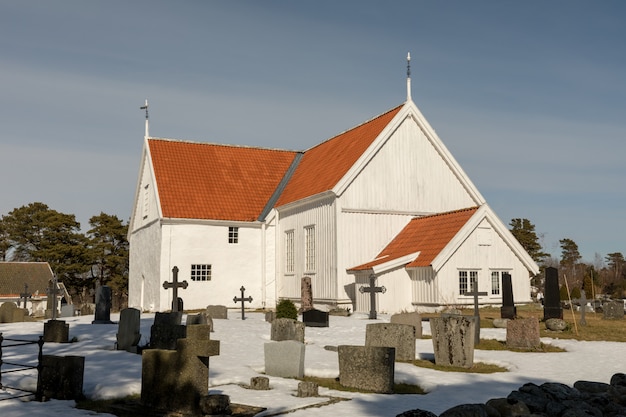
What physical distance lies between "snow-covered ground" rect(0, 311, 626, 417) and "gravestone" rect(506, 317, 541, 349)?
0.94 m

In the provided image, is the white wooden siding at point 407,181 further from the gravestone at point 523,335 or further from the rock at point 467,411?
the rock at point 467,411

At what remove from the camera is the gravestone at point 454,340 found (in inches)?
605

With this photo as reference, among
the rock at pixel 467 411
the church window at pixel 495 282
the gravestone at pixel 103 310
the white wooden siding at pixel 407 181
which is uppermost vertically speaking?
the white wooden siding at pixel 407 181

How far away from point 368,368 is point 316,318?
39.0 feet

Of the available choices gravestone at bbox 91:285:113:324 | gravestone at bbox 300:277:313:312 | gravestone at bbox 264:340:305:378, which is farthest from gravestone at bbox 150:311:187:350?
gravestone at bbox 300:277:313:312

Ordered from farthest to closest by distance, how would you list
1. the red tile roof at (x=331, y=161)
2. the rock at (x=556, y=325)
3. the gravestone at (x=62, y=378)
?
the red tile roof at (x=331, y=161), the rock at (x=556, y=325), the gravestone at (x=62, y=378)

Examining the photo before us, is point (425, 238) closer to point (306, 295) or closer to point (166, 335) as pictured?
point (306, 295)

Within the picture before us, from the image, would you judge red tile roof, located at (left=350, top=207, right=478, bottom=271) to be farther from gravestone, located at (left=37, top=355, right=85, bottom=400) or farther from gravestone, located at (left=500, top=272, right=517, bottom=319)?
gravestone, located at (left=37, top=355, right=85, bottom=400)

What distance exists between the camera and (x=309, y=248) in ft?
117

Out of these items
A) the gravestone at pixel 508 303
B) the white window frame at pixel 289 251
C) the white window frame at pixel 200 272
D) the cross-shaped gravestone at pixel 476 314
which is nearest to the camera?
the cross-shaped gravestone at pixel 476 314

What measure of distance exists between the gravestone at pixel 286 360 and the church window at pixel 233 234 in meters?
23.8

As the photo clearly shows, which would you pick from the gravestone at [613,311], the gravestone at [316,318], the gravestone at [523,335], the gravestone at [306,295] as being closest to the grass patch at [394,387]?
the gravestone at [523,335]

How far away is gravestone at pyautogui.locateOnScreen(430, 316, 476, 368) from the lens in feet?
50.4

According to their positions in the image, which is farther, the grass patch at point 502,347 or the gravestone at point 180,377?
the grass patch at point 502,347
